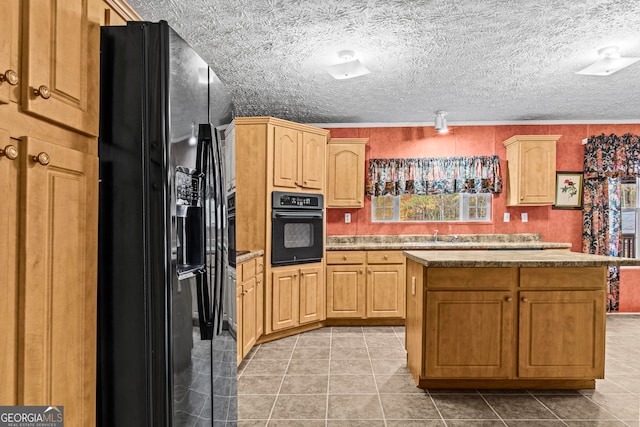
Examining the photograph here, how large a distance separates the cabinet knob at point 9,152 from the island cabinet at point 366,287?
3573 mm

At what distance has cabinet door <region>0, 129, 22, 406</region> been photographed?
0.95 metres

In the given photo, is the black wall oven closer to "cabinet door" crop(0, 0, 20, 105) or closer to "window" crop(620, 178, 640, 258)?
"cabinet door" crop(0, 0, 20, 105)

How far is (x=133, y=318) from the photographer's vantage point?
1.30m

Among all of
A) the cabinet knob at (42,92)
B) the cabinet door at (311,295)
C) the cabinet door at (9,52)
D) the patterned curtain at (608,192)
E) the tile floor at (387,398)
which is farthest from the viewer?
the patterned curtain at (608,192)

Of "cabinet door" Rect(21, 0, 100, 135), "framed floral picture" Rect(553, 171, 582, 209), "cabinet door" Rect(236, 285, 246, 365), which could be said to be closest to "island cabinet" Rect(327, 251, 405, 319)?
"cabinet door" Rect(236, 285, 246, 365)

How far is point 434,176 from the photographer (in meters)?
5.07

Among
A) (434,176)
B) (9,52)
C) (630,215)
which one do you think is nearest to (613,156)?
(630,215)

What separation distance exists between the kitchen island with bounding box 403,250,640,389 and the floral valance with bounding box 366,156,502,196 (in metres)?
2.61

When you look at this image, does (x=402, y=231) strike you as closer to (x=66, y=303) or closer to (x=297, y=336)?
(x=297, y=336)

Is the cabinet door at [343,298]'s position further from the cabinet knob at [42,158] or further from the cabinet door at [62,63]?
the cabinet knob at [42,158]

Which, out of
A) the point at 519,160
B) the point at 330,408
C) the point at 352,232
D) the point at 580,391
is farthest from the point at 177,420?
the point at 519,160

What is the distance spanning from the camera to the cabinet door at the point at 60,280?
102 centimetres

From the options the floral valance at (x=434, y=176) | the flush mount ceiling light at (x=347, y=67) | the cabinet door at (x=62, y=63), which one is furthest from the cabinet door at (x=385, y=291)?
the cabinet door at (x=62, y=63)

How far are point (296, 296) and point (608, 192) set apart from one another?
170 inches
